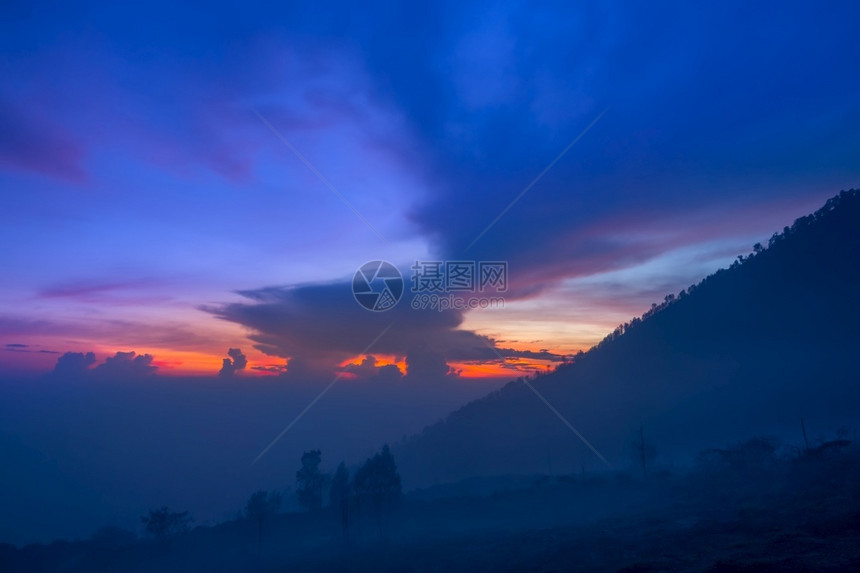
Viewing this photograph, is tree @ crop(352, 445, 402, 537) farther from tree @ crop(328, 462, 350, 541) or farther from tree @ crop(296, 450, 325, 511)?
tree @ crop(296, 450, 325, 511)

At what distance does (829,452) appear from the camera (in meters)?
63.6

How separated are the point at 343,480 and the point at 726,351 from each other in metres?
189

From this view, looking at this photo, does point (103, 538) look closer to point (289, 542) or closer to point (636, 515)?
point (289, 542)

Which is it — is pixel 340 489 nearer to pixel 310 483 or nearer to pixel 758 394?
pixel 310 483

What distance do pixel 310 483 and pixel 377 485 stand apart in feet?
77.7

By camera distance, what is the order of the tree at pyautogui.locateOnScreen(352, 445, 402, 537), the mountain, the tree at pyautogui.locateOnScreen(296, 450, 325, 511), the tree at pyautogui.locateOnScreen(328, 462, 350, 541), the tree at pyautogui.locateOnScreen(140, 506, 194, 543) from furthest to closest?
the mountain < the tree at pyautogui.locateOnScreen(296, 450, 325, 511) < the tree at pyautogui.locateOnScreen(328, 462, 350, 541) < the tree at pyautogui.locateOnScreen(352, 445, 402, 537) < the tree at pyautogui.locateOnScreen(140, 506, 194, 543)

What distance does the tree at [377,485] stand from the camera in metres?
81.7

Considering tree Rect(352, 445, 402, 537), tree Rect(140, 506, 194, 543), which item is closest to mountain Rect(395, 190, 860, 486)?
tree Rect(352, 445, 402, 537)

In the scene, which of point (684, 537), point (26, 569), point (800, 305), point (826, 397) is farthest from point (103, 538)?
point (800, 305)

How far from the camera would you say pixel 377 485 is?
82.0 meters

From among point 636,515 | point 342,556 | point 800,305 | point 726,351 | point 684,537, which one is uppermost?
point 800,305

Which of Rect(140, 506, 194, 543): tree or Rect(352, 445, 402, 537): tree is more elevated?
Rect(352, 445, 402, 537): tree

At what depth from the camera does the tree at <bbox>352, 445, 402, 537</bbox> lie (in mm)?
81731

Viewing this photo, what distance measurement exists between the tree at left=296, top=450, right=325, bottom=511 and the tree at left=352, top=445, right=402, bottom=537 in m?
18.6
